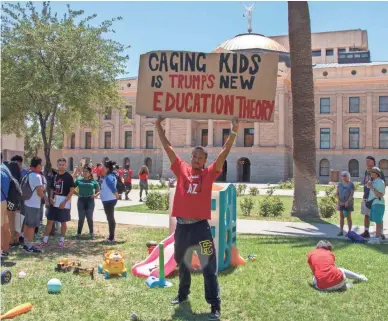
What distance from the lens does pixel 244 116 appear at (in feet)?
18.3

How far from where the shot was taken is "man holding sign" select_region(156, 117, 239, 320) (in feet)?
15.8

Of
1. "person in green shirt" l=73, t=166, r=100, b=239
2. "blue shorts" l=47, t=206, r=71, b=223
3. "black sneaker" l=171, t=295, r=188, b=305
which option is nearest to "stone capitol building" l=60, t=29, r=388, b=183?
"person in green shirt" l=73, t=166, r=100, b=239

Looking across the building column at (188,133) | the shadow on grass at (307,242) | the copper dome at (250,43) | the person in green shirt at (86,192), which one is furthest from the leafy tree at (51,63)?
the copper dome at (250,43)

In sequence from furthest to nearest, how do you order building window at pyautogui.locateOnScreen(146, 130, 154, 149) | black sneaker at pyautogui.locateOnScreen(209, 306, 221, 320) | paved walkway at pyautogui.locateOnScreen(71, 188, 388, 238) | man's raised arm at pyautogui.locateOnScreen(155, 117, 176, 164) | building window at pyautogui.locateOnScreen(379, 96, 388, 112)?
building window at pyautogui.locateOnScreen(146, 130, 154, 149), building window at pyautogui.locateOnScreen(379, 96, 388, 112), paved walkway at pyautogui.locateOnScreen(71, 188, 388, 238), man's raised arm at pyautogui.locateOnScreen(155, 117, 176, 164), black sneaker at pyautogui.locateOnScreen(209, 306, 221, 320)

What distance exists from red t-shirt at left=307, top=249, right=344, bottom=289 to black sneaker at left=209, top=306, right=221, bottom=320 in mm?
1713

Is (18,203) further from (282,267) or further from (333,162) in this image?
(333,162)

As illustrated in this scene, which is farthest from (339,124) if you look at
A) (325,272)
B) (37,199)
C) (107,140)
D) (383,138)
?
(325,272)

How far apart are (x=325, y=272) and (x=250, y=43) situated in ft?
171

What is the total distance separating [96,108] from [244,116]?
26.2 feet

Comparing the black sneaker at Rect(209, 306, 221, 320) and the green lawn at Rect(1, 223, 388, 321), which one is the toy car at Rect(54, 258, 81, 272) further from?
the black sneaker at Rect(209, 306, 221, 320)

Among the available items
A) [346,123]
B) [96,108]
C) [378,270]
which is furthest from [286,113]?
[378,270]

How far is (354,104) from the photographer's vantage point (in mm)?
49938

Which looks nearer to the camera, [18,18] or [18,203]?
[18,203]

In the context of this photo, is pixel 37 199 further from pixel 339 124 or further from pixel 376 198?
pixel 339 124
